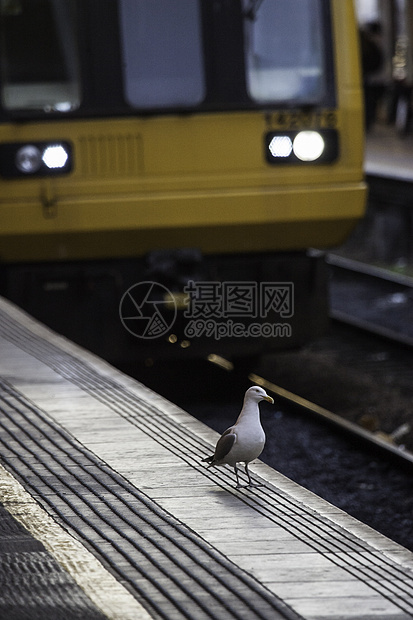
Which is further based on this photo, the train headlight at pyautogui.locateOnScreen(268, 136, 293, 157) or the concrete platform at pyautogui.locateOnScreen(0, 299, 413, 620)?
the train headlight at pyautogui.locateOnScreen(268, 136, 293, 157)

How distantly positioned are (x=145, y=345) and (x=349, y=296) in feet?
15.5

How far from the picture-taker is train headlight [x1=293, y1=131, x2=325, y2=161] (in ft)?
21.5

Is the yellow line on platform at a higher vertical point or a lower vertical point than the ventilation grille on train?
lower

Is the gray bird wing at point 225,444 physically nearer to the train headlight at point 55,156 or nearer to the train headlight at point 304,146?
the train headlight at point 55,156

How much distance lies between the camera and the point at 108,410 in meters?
4.88

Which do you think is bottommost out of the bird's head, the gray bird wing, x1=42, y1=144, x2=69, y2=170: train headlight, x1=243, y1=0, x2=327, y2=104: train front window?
the gray bird wing

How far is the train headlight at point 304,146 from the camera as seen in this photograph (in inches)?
256

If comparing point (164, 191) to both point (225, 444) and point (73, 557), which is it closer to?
point (225, 444)

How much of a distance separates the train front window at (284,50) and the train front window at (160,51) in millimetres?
326

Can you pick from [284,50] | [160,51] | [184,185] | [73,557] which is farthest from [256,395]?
[284,50]

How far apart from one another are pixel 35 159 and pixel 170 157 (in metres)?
0.75

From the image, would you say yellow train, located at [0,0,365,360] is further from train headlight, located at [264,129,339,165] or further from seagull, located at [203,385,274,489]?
seagull, located at [203,385,274,489]

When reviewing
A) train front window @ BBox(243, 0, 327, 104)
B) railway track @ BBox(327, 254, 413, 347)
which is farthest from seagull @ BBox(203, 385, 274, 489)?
railway track @ BBox(327, 254, 413, 347)

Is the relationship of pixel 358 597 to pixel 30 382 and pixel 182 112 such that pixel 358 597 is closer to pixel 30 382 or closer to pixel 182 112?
pixel 30 382
